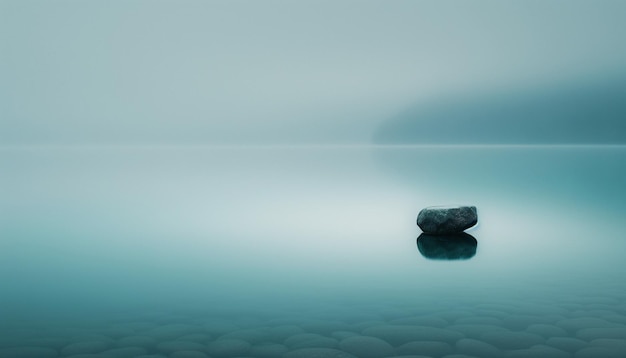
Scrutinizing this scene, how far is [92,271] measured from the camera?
9734 millimetres

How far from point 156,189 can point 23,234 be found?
44.9ft

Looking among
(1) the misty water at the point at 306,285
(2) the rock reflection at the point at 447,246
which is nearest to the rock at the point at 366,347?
(1) the misty water at the point at 306,285

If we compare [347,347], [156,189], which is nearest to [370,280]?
[347,347]

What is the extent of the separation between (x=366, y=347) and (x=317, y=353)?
0.49 meters

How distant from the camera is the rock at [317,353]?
5.58 meters

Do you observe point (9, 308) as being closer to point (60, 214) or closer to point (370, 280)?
point (370, 280)

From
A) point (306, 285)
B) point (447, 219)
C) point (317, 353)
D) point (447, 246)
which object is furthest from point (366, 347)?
point (447, 219)

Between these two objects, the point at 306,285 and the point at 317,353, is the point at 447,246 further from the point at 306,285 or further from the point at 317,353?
the point at 317,353

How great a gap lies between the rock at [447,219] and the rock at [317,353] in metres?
7.61

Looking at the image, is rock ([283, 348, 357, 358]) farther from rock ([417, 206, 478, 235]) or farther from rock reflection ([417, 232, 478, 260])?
rock ([417, 206, 478, 235])

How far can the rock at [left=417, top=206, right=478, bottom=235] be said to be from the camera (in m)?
12.9

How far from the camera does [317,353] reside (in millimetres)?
5660

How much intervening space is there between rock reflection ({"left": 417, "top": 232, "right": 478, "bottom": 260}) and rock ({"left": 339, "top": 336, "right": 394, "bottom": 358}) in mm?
4852

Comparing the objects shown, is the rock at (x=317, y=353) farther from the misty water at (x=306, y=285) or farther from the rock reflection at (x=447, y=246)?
the rock reflection at (x=447, y=246)
